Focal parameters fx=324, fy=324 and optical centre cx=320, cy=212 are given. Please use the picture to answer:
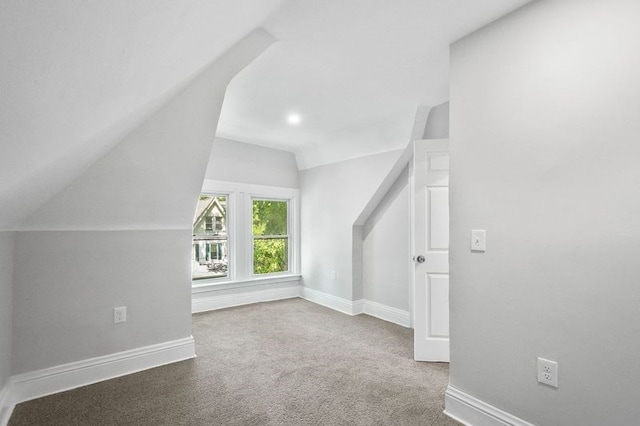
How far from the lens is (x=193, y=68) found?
5.82 feet

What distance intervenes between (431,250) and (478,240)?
943 mm

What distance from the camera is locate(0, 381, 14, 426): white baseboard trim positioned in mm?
1936

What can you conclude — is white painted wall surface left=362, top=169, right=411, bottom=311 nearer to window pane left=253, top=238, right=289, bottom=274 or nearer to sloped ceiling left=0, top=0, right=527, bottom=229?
sloped ceiling left=0, top=0, right=527, bottom=229

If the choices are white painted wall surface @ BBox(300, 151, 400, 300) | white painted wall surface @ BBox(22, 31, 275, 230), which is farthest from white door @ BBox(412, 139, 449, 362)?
white painted wall surface @ BBox(22, 31, 275, 230)

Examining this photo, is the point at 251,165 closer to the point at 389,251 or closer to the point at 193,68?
the point at 389,251

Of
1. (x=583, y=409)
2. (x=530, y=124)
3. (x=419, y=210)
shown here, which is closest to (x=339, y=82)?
(x=419, y=210)

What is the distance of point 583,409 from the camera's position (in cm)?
152

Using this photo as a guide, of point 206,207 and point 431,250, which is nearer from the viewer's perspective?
point 431,250

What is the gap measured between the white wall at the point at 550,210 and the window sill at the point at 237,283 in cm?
331

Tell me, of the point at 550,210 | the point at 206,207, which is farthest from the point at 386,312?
the point at 206,207

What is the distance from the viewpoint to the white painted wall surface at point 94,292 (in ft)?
7.37

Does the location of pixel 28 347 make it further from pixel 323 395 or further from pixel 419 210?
pixel 419 210

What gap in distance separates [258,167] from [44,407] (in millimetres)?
3453

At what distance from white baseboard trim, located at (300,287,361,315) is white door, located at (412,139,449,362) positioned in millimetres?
1516
